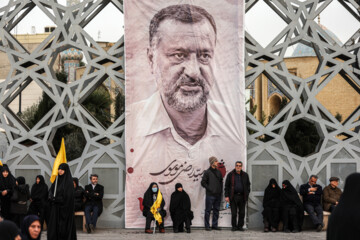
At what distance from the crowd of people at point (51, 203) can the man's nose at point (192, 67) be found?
3.58 meters

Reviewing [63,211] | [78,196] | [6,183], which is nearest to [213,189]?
[78,196]

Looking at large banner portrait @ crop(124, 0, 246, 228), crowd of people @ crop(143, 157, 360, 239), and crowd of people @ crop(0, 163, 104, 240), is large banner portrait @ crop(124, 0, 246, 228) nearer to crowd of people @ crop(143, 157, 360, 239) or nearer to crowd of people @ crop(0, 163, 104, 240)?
crowd of people @ crop(143, 157, 360, 239)

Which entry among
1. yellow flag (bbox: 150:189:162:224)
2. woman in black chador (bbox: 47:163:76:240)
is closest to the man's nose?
yellow flag (bbox: 150:189:162:224)

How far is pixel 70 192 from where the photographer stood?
43.6 ft

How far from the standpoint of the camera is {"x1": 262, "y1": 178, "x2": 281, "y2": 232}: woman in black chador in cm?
1781

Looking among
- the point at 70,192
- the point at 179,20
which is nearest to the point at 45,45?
the point at 179,20

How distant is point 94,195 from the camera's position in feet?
58.0

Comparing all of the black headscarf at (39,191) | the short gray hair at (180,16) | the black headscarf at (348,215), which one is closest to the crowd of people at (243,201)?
the black headscarf at (39,191)

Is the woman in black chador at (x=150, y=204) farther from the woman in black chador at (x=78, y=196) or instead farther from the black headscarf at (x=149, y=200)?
the woman in black chador at (x=78, y=196)

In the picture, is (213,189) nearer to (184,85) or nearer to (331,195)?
(184,85)

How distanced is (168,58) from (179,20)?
40.6 inches

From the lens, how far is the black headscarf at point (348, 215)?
6866 millimetres

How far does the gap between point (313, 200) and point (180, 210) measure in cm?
335

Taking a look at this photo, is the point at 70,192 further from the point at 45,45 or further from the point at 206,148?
the point at 45,45
